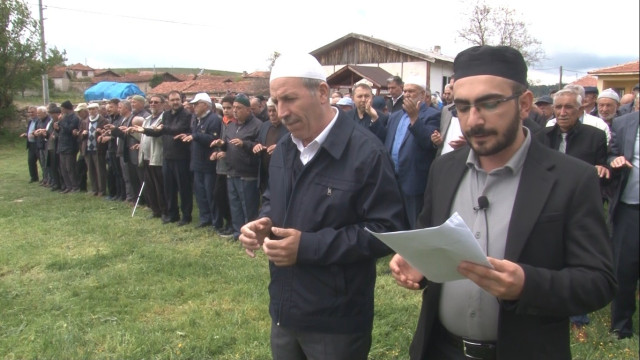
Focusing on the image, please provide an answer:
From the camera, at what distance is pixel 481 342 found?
1857 millimetres

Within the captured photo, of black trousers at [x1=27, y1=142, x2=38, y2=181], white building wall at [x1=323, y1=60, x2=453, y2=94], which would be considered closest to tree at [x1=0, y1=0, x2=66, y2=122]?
black trousers at [x1=27, y1=142, x2=38, y2=181]

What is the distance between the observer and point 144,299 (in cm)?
525

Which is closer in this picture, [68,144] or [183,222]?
[183,222]

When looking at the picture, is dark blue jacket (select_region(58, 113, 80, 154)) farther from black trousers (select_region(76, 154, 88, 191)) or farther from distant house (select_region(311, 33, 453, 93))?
distant house (select_region(311, 33, 453, 93))

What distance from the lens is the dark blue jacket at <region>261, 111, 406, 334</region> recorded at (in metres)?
2.30

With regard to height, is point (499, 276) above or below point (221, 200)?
above

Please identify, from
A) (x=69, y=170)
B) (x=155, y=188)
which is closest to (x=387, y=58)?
(x=69, y=170)

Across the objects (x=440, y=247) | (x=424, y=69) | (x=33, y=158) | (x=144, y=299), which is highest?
(x=424, y=69)

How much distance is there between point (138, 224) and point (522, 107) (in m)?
7.86

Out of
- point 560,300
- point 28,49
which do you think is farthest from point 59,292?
point 28,49

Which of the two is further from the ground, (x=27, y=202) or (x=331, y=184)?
(x=331, y=184)

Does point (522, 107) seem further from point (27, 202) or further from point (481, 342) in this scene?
point (27, 202)

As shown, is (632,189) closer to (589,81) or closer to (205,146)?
(589,81)

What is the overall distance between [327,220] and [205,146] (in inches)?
230
